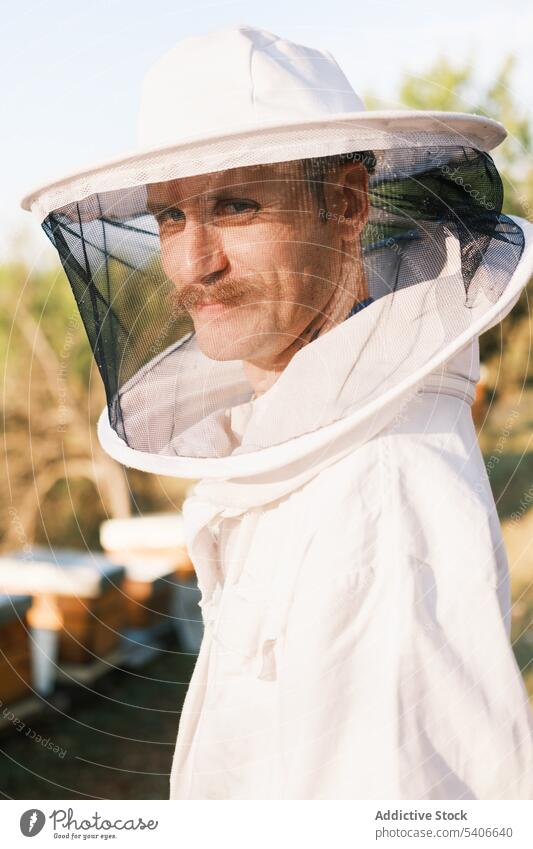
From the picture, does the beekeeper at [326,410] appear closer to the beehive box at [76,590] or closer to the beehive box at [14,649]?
the beehive box at [14,649]

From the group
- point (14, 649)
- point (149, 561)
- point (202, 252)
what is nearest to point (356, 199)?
point (202, 252)

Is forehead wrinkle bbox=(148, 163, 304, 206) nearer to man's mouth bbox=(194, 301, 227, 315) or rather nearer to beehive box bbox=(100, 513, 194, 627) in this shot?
man's mouth bbox=(194, 301, 227, 315)

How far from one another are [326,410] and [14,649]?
2636 mm

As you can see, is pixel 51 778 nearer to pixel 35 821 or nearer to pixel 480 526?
pixel 35 821

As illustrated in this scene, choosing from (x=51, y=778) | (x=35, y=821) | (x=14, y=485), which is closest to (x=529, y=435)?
(x=14, y=485)

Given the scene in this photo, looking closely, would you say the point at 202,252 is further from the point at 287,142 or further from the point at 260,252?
the point at 287,142

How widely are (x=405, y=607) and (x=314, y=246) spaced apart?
18.7 inches

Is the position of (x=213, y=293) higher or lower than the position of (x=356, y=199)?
lower

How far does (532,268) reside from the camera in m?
1.10

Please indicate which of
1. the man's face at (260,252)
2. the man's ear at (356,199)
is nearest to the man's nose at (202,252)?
the man's face at (260,252)

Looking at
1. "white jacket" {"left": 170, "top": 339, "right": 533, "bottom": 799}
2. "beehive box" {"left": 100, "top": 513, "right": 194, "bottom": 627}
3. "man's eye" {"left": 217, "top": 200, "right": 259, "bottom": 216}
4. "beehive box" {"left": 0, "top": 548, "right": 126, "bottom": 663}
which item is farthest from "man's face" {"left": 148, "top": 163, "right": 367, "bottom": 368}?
"beehive box" {"left": 100, "top": 513, "right": 194, "bottom": 627}

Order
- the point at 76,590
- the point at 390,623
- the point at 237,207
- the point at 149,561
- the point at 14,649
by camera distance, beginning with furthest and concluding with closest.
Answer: the point at 149,561 < the point at 76,590 < the point at 14,649 < the point at 237,207 < the point at 390,623

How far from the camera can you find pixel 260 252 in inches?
42.3

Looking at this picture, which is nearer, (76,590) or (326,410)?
(326,410)
